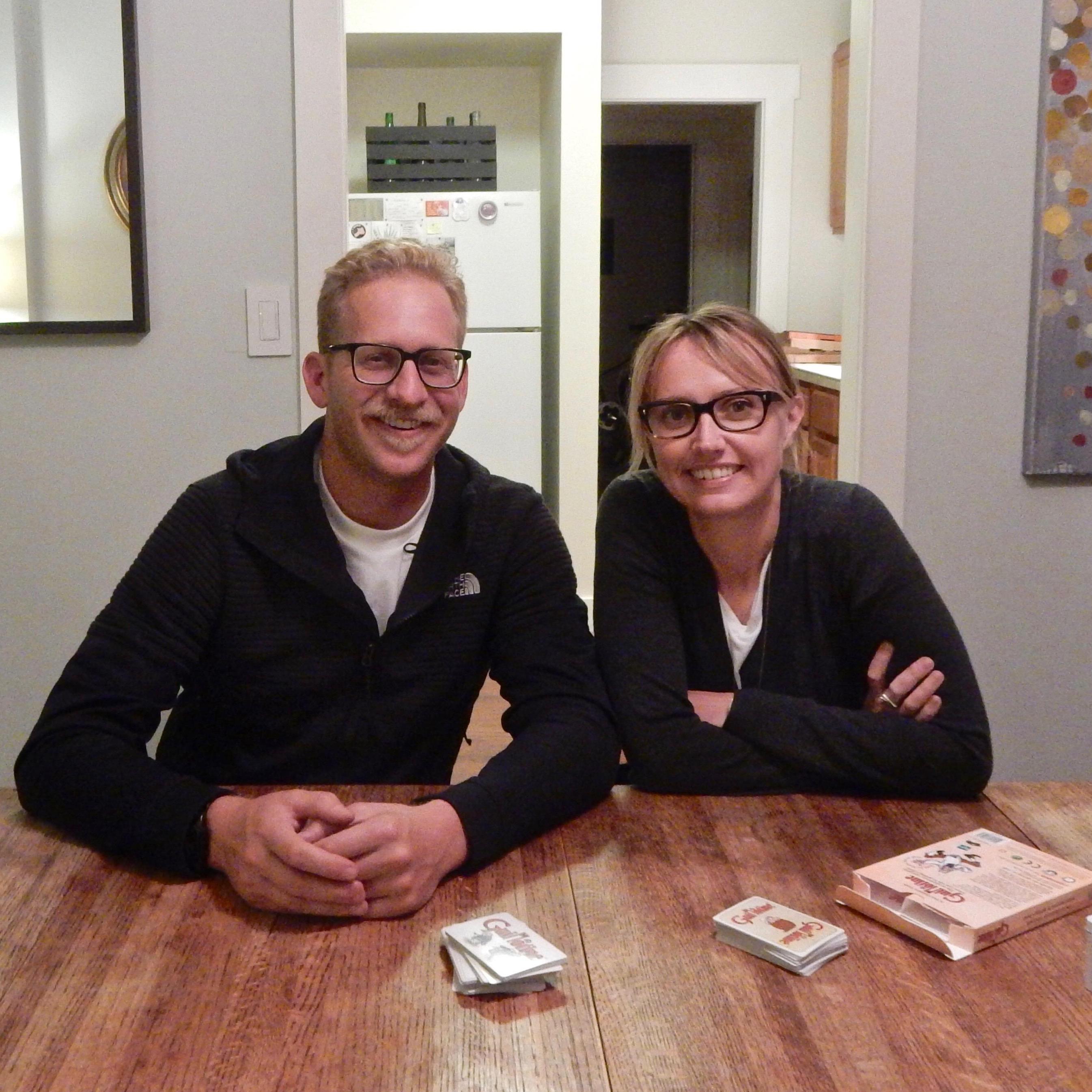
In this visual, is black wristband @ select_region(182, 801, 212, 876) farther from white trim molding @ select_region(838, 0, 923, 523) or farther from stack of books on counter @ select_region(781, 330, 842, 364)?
stack of books on counter @ select_region(781, 330, 842, 364)

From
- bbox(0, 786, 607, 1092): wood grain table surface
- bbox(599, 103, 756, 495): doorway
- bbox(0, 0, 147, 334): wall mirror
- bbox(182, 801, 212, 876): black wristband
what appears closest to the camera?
bbox(0, 786, 607, 1092): wood grain table surface

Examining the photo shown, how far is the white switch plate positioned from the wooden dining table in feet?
4.25

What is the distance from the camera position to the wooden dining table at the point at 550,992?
85 centimetres

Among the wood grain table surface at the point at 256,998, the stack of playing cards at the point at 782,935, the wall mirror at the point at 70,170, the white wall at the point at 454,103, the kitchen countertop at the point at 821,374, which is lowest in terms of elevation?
the wood grain table surface at the point at 256,998

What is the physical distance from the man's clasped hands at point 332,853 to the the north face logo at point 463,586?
405 millimetres

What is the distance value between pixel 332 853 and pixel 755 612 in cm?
72

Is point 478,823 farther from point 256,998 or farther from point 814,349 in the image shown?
point 814,349

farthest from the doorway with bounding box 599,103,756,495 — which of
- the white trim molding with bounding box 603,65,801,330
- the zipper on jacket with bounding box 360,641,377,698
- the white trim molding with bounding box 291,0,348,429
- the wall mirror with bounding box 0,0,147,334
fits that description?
the zipper on jacket with bounding box 360,641,377,698

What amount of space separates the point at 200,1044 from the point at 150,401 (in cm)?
171

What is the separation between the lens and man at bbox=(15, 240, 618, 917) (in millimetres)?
1421

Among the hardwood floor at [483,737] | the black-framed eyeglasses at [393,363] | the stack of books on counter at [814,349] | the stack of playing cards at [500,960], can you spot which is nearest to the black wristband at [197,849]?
the stack of playing cards at [500,960]

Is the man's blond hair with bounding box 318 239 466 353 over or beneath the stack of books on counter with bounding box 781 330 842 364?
over

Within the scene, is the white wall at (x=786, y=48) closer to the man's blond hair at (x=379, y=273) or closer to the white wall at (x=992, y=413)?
the white wall at (x=992, y=413)

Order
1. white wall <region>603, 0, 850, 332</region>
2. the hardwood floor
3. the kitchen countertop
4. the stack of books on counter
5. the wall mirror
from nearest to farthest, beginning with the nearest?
the wall mirror, the hardwood floor, the kitchen countertop, the stack of books on counter, white wall <region>603, 0, 850, 332</region>
